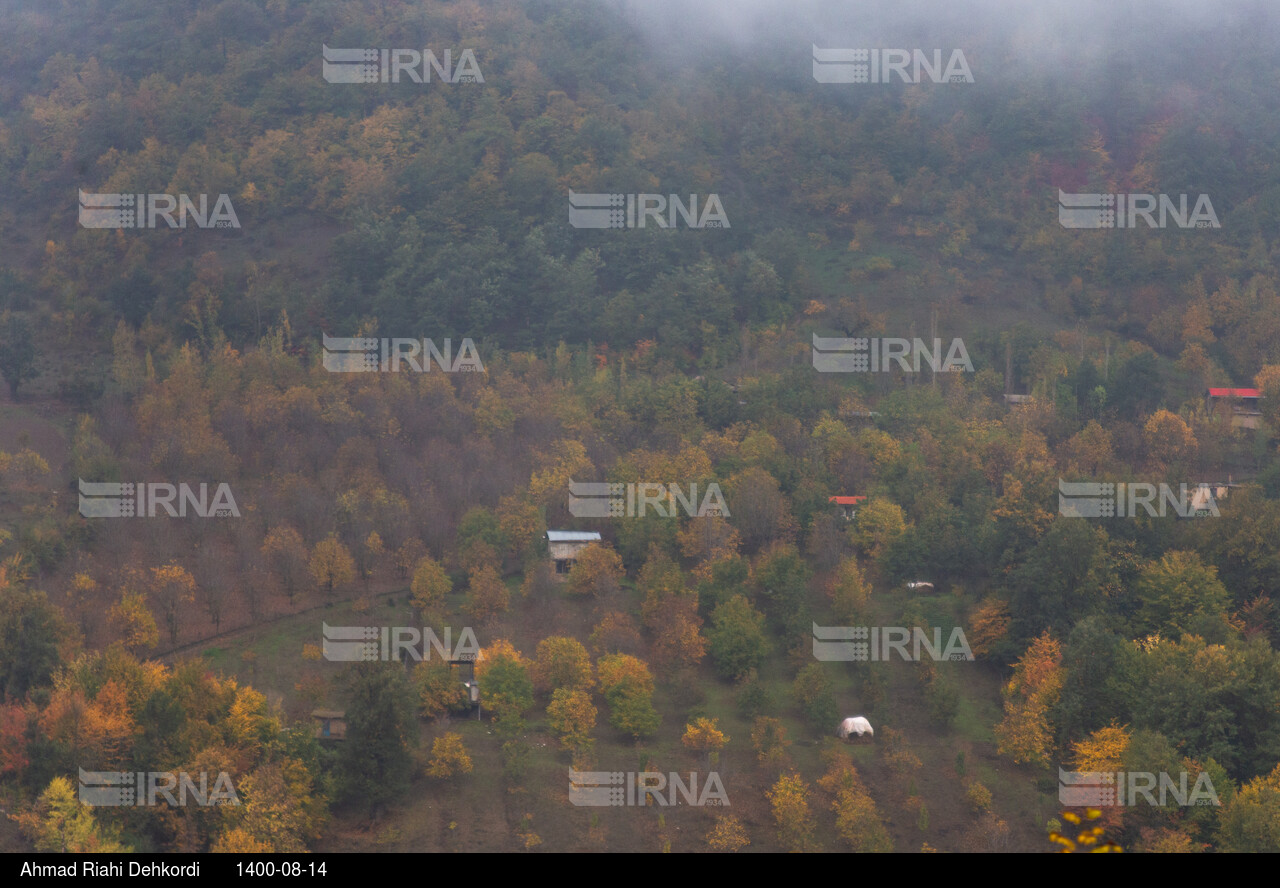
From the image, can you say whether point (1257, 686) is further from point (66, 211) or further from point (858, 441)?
point (66, 211)

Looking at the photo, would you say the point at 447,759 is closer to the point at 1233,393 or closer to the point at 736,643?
the point at 736,643

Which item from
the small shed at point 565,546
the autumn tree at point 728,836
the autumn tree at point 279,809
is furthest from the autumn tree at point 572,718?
the small shed at point 565,546

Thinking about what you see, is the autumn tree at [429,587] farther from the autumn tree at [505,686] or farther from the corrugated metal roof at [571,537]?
the corrugated metal roof at [571,537]

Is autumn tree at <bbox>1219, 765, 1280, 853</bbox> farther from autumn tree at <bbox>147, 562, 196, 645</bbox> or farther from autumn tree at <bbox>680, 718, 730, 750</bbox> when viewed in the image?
autumn tree at <bbox>147, 562, 196, 645</bbox>

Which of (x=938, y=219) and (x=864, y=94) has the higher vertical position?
(x=864, y=94)

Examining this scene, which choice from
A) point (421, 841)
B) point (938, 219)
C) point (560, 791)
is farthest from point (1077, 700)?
point (938, 219)
